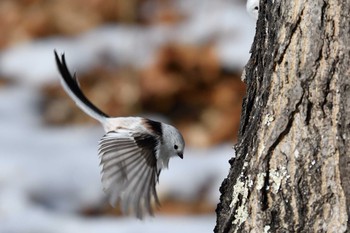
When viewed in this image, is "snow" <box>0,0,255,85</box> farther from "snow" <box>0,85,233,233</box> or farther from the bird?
the bird

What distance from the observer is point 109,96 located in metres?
6.16

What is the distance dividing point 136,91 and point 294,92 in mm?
4105

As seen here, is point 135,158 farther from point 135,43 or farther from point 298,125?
point 135,43

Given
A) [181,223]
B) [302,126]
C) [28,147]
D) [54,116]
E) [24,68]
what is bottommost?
[302,126]

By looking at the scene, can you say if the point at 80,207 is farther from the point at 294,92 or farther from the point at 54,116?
the point at 294,92

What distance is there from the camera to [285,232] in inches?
81.6

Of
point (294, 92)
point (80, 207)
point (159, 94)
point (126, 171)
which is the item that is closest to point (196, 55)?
point (159, 94)

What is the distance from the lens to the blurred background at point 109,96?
512 centimetres

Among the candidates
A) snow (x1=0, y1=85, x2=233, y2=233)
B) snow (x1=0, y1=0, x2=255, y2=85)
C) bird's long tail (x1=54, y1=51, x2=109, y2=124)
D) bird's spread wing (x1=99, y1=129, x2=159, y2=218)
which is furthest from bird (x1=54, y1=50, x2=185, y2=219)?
snow (x1=0, y1=0, x2=255, y2=85)

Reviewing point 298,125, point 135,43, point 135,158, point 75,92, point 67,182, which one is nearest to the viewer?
point 298,125

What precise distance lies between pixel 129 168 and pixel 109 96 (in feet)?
12.2

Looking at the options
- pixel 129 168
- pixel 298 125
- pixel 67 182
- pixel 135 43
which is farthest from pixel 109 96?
pixel 298 125

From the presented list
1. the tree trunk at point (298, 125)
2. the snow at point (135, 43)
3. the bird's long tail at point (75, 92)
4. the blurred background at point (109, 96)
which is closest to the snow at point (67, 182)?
the blurred background at point (109, 96)

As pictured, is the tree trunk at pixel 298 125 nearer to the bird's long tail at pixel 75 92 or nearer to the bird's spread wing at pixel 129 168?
the bird's spread wing at pixel 129 168
